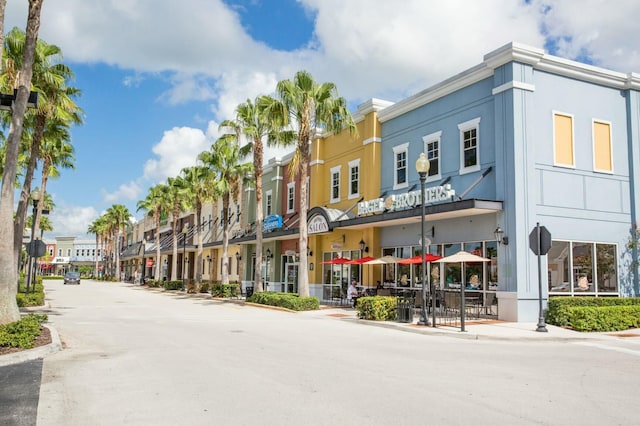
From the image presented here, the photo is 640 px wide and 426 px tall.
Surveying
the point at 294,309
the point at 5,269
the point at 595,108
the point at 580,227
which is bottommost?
the point at 294,309

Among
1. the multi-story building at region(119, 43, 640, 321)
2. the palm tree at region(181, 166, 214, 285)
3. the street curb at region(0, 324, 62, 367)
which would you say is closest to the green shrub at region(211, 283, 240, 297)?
the palm tree at region(181, 166, 214, 285)

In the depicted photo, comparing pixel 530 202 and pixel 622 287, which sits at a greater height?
pixel 530 202

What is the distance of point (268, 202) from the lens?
39.8 meters

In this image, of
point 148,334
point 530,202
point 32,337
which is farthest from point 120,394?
point 530,202

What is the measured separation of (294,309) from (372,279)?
186 inches

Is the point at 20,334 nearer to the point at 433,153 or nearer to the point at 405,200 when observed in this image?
the point at 405,200

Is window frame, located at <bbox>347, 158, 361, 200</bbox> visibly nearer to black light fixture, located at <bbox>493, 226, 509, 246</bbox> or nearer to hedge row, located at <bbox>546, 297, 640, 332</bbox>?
black light fixture, located at <bbox>493, 226, 509, 246</bbox>

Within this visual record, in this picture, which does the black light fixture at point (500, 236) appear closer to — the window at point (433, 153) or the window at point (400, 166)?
the window at point (433, 153)

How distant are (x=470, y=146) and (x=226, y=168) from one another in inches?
709

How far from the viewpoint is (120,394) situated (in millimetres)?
7473

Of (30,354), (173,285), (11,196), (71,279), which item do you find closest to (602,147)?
(11,196)

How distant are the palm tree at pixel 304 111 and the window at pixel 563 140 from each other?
834 centimetres

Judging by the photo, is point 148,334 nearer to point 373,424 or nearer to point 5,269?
point 5,269

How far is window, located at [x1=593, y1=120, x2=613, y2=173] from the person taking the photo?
21.0m
